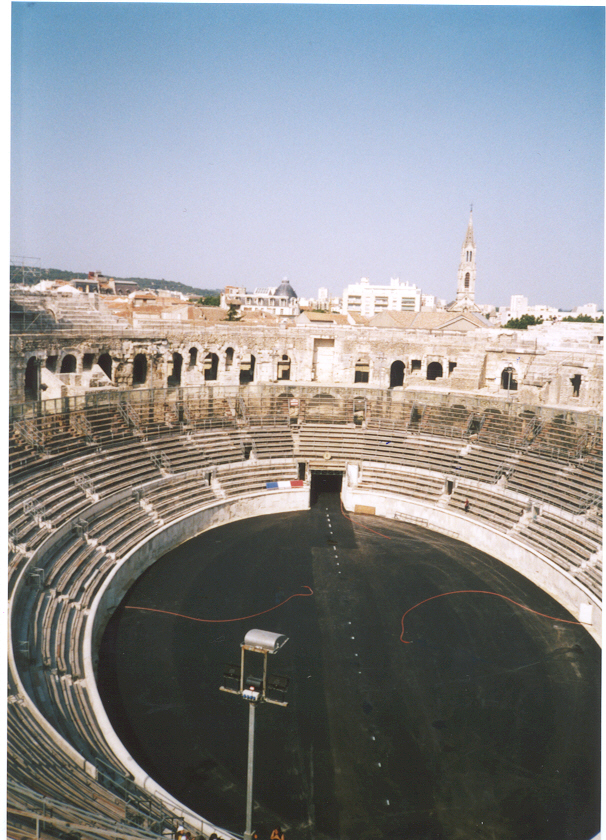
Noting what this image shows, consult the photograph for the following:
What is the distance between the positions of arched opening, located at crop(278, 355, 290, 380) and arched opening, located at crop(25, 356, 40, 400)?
1467 cm

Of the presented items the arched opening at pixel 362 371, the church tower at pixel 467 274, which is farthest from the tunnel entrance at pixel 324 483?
the church tower at pixel 467 274

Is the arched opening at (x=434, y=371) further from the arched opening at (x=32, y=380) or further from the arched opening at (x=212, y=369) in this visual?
the arched opening at (x=32, y=380)

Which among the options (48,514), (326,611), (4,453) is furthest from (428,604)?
(4,453)

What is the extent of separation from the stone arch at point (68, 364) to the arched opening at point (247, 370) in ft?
35.9

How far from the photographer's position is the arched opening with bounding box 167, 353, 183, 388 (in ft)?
113

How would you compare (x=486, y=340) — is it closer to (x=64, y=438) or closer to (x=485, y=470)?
(x=485, y=470)

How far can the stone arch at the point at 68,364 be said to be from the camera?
2905cm

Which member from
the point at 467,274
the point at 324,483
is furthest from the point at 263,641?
the point at 467,274

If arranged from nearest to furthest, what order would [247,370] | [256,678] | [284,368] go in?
[256,678] < [284,368] < [247,370]

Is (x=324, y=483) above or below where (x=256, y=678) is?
below

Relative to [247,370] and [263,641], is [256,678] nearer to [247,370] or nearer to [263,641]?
[263,641]

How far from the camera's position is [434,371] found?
39344mm

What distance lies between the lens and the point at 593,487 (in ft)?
79.6

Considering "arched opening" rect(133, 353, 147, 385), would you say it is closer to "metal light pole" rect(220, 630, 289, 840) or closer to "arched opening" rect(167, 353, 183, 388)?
"arched opening" rect(167, 353, 183, 388)
